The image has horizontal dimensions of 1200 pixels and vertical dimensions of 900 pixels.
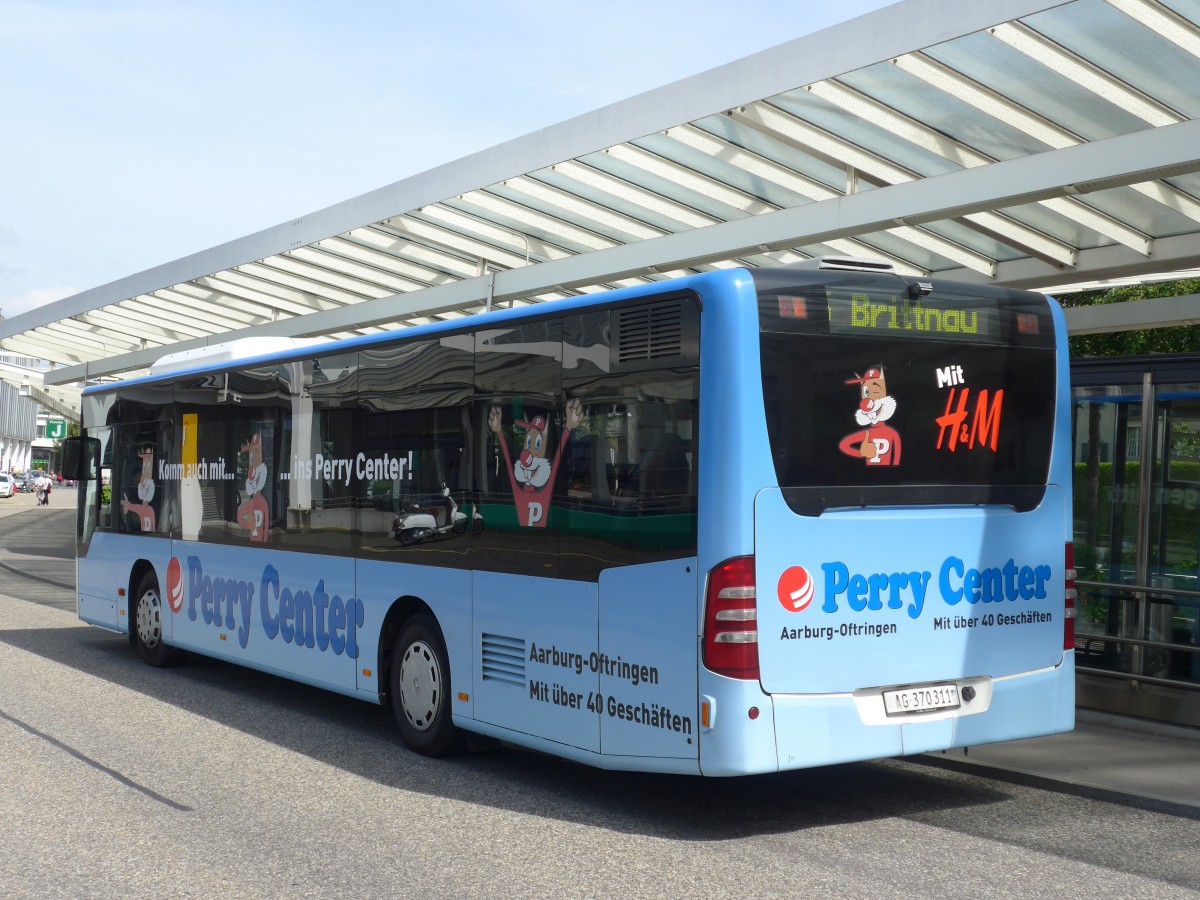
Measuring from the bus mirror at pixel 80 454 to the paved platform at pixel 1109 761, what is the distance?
9.47 meters

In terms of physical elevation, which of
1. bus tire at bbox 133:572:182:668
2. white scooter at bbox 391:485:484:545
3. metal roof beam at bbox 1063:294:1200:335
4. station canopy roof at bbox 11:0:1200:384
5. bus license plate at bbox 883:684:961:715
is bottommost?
bus tire at bbox 133:572:182:668

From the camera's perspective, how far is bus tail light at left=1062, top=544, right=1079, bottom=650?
737 cm

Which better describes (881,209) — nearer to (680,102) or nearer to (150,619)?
(680,102)

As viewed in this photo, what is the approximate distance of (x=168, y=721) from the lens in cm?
979

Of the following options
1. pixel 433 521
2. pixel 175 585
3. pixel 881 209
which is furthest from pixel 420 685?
pixel 881 209

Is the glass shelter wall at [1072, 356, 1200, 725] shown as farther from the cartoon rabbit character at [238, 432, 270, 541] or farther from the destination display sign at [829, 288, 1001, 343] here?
the cartoon rabbit character at [238, 432, 270, 541]

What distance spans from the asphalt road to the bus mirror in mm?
4801

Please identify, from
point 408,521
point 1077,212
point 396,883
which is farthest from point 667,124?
point 396,883

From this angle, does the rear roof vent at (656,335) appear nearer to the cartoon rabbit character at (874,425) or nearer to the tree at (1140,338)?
the cartoon rabbit character at (874,425)

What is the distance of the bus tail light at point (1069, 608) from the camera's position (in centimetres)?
737

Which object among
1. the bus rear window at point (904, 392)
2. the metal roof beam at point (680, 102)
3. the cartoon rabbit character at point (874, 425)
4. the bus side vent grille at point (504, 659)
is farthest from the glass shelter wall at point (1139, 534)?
the bus side vent grille at point (504, 659)

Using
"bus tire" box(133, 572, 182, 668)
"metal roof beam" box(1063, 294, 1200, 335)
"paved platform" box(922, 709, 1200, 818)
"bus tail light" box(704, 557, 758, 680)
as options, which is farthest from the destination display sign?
"bus tire" box(133, 572, 182, 668)

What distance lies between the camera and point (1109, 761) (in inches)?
337

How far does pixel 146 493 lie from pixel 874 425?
8609 mm
